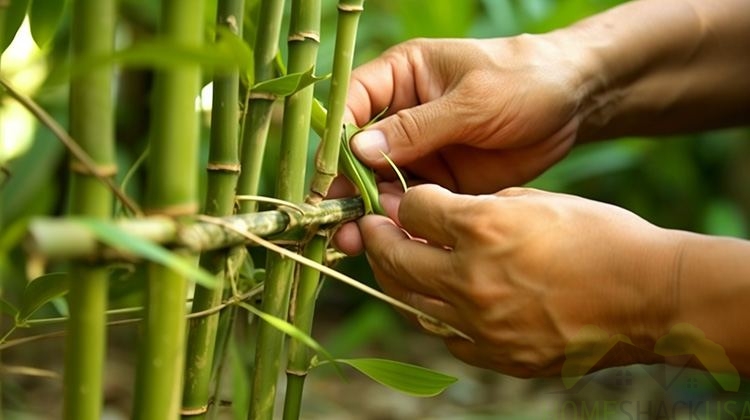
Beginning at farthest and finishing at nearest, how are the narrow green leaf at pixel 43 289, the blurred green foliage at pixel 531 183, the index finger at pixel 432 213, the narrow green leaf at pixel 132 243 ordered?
1. the blurred green foliage at pixel 531 183
2. the index finger at pixel 432 213
3. the narrow green leaf at pixel 43 289
4. the narrow green leaf at pixel 132 243

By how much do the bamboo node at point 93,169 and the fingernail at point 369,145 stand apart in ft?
0.89

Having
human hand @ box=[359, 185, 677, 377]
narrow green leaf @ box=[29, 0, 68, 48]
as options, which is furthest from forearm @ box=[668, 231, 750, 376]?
narrow green leaf @ box=[29, 0, 68, 48]

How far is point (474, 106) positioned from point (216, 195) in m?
0.27

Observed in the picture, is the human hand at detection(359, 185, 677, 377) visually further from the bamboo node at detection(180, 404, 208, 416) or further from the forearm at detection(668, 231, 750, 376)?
the bamboo node at detection(180, 404, 208, 416)

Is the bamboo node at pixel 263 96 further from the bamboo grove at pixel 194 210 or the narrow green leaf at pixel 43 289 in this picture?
the narrow green leaf at pixel 43 289

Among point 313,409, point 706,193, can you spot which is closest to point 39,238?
point 313,409

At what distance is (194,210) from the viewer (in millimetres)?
335

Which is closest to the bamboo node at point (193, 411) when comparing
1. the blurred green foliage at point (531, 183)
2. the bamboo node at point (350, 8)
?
the bamboo node at point (350, 8)

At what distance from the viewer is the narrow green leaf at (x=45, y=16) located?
0.44m

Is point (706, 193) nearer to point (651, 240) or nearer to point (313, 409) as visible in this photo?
point (313, 409)

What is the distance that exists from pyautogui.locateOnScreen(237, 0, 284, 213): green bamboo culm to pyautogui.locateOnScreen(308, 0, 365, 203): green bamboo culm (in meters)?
0.03

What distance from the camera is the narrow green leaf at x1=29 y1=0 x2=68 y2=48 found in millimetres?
442

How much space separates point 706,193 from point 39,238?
158 centimetres

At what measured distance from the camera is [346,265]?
167 centimetres
